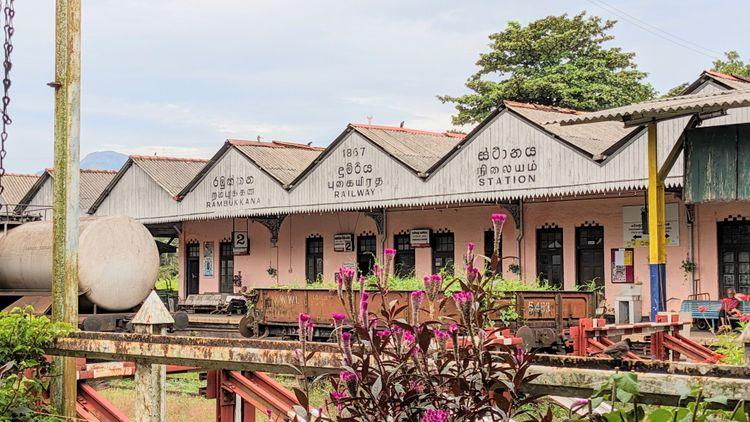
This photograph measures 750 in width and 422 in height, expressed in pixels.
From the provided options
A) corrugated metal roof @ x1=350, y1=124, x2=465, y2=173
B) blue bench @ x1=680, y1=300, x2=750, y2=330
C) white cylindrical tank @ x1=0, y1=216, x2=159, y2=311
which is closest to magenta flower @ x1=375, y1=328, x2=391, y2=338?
white cylindrical tank @ x1=0, y1=216, x2=159, y2=311

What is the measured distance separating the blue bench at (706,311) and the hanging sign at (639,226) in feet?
6.33

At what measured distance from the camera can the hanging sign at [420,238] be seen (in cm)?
2750

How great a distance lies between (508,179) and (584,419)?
20938 millimetres

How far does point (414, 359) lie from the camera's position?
2701 mm

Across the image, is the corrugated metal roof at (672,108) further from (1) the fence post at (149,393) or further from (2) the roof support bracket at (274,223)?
(2) the roof support bracket at (274,223)

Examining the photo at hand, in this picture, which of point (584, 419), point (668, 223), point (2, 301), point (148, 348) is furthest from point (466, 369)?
point (668, 223)

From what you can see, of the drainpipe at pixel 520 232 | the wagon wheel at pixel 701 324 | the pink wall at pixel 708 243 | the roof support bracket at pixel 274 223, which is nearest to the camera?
the wagon wheel at pixel 701 324

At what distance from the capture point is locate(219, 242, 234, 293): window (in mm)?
33750

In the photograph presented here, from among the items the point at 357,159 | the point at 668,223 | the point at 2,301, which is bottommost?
the point at 2,301

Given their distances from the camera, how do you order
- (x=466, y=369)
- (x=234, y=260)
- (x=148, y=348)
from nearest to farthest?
(x=466, y=369) < (x=148, y=348) < (x=234, y=260)

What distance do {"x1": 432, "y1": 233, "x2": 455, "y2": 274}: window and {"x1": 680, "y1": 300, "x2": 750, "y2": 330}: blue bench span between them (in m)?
7.75

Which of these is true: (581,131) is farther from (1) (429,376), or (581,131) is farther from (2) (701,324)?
(1) (429,376)

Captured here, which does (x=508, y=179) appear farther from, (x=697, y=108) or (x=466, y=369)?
(x=466, y=369)

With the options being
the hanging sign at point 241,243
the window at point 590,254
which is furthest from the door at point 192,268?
the window at point 590,254
